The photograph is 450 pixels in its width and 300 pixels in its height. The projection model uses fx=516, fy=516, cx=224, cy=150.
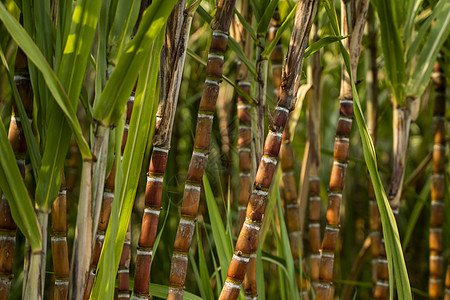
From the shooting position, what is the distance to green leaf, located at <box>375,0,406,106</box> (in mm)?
666

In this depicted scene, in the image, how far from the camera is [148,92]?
0.45 m

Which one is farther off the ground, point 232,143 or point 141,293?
point 232,143

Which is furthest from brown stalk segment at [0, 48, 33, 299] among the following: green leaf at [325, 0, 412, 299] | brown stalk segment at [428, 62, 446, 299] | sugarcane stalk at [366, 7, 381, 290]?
brown stalk segment at [428, 62, 446, 299]

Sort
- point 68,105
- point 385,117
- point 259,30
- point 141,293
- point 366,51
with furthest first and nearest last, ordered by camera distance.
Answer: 1. point 385,117
2. point 366,51
3. point 259,30
4. point 141,293
5. point 68,105

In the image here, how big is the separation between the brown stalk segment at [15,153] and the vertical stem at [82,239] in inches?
3.8

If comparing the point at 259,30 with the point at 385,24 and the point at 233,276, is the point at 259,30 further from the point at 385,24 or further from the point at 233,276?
the point at 233,276

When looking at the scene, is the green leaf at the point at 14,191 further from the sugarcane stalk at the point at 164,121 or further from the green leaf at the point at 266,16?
the green leaf at the point at 266,16

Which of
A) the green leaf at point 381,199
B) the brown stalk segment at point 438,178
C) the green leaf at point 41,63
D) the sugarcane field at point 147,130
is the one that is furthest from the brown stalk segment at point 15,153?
the brown stalk segment at point 438,178

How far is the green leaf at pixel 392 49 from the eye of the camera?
67cm

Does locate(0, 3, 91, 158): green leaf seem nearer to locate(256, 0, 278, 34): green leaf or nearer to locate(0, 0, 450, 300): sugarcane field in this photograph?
locate(0, 0, 450, 300): sugarcane field

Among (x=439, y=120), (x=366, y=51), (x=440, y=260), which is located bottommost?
(x=440, y=260)

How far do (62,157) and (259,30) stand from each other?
30 cm

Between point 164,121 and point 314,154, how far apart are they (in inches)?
16.9

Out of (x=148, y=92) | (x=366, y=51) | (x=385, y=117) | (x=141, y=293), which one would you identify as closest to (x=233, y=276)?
(x=141, y=293)
